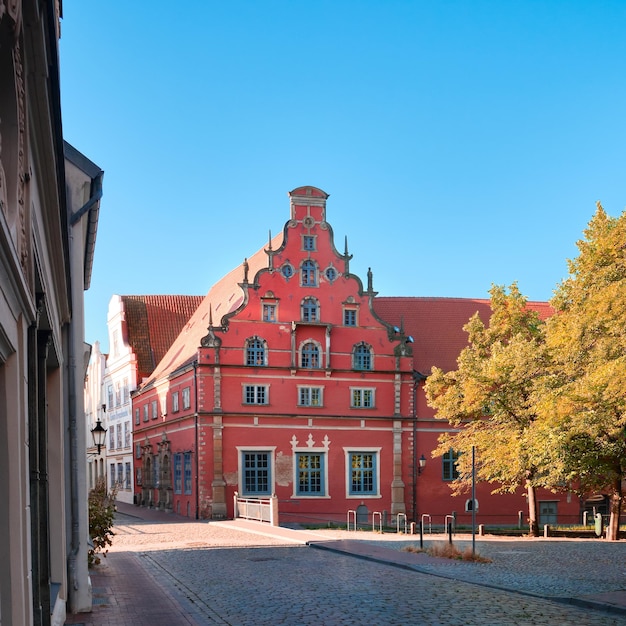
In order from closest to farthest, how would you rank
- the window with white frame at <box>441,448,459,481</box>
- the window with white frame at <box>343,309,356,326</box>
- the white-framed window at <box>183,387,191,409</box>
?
the white-framed window at <box>183,387,191,409</box> < the window with white frame at <box>343,309,356,326</box> < the window with white frame at <box>441,448,459,481</box>

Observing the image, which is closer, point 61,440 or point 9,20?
point 9,20

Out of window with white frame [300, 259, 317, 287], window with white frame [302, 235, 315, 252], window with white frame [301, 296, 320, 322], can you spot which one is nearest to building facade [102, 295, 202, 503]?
window with white frame [301, 296, 320, 322]

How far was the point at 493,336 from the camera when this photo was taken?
36.2m

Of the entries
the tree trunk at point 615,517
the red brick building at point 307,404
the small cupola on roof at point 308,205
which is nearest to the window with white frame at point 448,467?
the red brick building at point 307,404

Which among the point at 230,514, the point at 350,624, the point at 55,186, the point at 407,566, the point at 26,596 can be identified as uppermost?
the point at 55,186

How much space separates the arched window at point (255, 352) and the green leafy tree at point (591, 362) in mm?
16437

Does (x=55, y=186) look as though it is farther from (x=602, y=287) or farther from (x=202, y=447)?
(x=202, y=447)

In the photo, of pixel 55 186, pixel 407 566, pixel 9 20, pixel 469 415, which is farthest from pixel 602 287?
pixel 9 20

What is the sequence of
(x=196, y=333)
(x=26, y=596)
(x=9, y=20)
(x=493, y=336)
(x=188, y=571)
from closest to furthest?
(x=9, y=20) → (x=26, y=596) → (x=188, y=571) → (x=493, y=336) → (x=196, y=333)

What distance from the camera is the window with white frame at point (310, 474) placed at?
4128 cm

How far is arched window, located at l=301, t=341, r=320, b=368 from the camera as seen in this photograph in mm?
42312

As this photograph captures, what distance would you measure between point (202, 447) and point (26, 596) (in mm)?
35248

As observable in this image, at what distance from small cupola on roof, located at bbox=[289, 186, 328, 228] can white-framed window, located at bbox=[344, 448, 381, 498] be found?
11.0 m

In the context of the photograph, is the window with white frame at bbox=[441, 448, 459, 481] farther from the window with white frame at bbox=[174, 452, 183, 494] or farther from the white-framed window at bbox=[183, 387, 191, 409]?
the window with white frame at bbox=[174, 452, 183, 494]
